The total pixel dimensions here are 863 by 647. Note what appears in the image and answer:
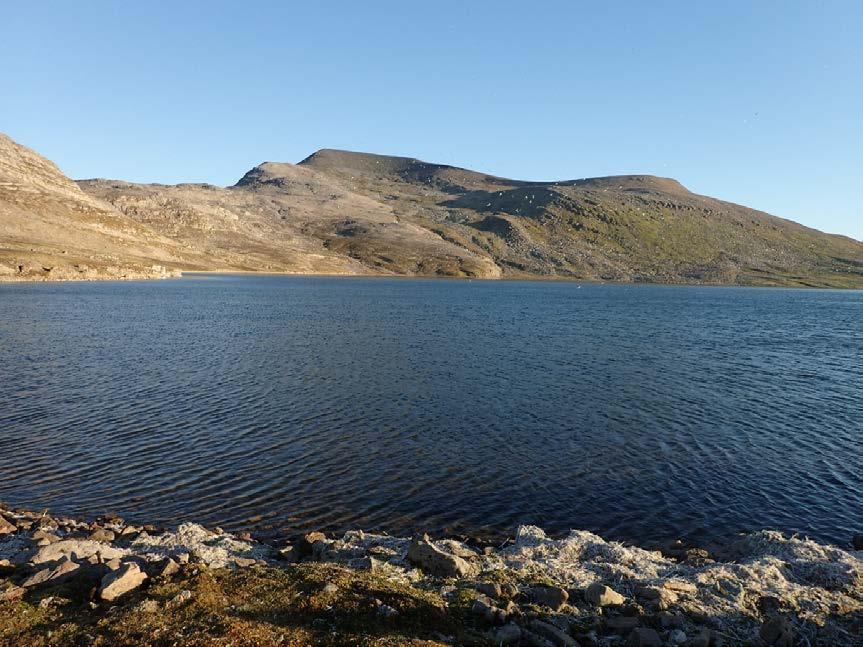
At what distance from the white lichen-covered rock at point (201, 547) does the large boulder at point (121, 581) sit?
2799mm

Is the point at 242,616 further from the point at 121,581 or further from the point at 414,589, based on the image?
the point at 414,589

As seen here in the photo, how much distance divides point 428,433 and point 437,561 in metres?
18.9

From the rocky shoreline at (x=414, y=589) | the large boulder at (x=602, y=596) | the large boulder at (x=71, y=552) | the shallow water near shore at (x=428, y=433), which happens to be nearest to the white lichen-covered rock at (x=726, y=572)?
the rocky shoreline at (x=414, y=589)

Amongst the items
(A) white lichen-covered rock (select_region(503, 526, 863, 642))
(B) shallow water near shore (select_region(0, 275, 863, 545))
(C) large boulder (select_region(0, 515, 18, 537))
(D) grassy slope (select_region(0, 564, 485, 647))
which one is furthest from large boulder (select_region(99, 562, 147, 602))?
(A) white lichen-covered rock (select_region(503, 526, 863, 642))

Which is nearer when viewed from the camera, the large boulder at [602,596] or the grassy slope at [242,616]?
the grassy slope at [242,616]

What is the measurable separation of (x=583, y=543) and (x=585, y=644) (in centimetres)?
767

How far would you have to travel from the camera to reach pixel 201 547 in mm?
19391

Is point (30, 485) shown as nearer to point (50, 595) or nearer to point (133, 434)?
point (133, 434)

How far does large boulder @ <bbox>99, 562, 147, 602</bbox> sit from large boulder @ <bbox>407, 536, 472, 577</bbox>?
8213mm

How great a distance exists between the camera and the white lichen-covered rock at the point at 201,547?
60.7 ft

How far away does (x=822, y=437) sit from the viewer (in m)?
37.7

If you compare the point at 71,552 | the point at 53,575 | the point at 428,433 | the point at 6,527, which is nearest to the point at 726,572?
the point at 428,433

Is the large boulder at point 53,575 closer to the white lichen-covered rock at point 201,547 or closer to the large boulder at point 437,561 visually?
the white lichen-covered rock at point 201,547

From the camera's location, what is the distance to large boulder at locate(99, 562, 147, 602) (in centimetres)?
1420
